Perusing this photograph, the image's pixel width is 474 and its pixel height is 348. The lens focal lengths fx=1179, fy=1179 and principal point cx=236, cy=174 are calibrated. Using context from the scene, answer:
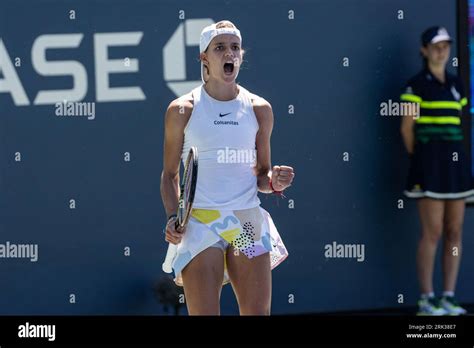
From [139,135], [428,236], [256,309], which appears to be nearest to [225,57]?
[256,309]

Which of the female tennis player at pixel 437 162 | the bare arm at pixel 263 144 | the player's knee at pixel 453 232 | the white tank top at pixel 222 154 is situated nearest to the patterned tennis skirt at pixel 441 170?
the female tennis player at pixel 437 162

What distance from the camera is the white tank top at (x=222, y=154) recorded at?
5.27 metres

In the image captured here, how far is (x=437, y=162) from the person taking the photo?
25.6 feet

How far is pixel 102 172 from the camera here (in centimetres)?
778

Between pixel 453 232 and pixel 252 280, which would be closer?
pixel 252 280

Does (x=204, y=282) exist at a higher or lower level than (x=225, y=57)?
lower

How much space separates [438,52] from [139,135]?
2065mm

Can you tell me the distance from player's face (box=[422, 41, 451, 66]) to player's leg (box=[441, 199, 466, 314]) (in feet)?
3.07

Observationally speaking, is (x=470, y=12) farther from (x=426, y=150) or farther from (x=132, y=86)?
(x=132, y=86)

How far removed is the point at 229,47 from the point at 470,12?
123 inches

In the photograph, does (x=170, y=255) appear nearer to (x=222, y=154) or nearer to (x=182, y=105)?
A: (x=222, y=154)

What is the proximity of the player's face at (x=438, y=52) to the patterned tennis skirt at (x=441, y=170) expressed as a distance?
1.80ft

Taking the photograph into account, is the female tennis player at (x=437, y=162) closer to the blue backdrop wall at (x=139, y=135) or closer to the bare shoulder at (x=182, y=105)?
the blue backdrop wall at (x=139, y=135)

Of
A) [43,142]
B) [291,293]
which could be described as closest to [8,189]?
[43,142]
